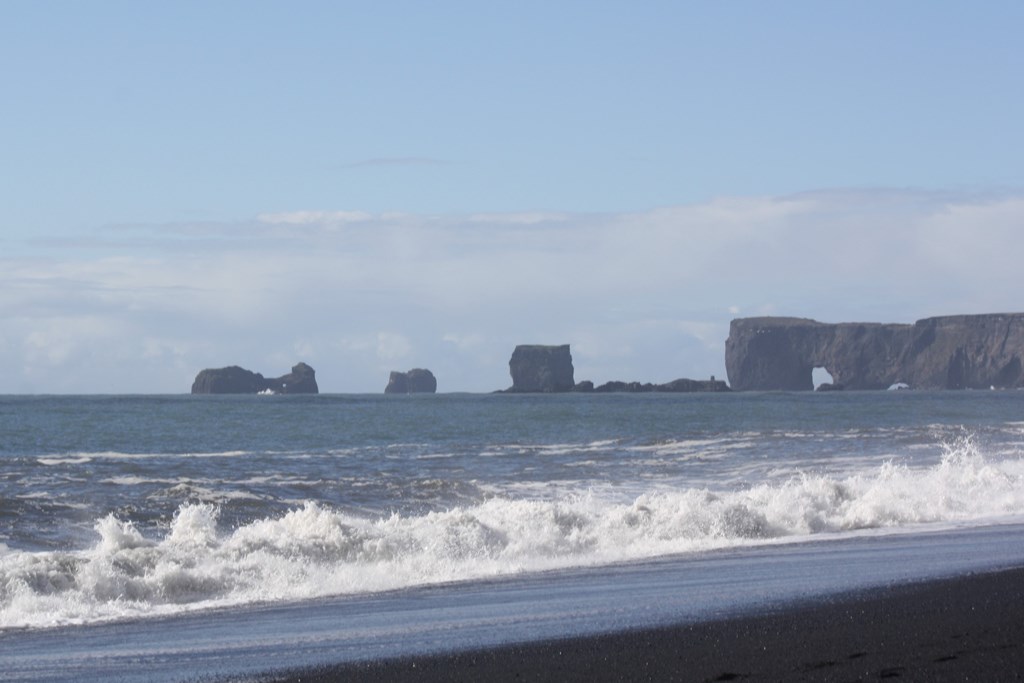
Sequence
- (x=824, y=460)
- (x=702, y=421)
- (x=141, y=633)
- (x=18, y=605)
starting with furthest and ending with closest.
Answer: (x=702, y=421), (x=824, y=460), (x=18, y=605), (x=141, y=633)

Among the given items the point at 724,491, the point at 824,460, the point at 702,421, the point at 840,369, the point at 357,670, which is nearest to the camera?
the point at 357,670

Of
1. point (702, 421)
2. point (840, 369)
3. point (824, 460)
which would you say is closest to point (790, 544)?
point (824, 460)

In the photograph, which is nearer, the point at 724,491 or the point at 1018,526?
the point at 1018,526

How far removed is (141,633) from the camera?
10.4m

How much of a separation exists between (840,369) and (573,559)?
172 metres

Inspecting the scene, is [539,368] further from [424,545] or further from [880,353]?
[424,545]

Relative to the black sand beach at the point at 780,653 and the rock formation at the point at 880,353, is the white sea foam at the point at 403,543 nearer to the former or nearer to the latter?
the black sand beach at the point at 780,653

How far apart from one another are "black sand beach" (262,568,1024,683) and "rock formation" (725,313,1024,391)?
559ft

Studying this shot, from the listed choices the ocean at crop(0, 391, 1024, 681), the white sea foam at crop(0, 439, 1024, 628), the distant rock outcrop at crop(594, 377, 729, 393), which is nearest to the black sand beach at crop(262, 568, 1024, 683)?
the ocean at crop(0, 391, 1024, 681)

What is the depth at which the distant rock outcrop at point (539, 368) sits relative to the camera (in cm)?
17450

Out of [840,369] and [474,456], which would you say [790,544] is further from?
[840,369]

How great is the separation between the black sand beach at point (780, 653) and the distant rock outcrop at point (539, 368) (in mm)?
163729

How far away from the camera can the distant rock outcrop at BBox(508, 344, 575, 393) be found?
573 ft

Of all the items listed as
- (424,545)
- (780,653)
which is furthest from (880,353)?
(780,653)
